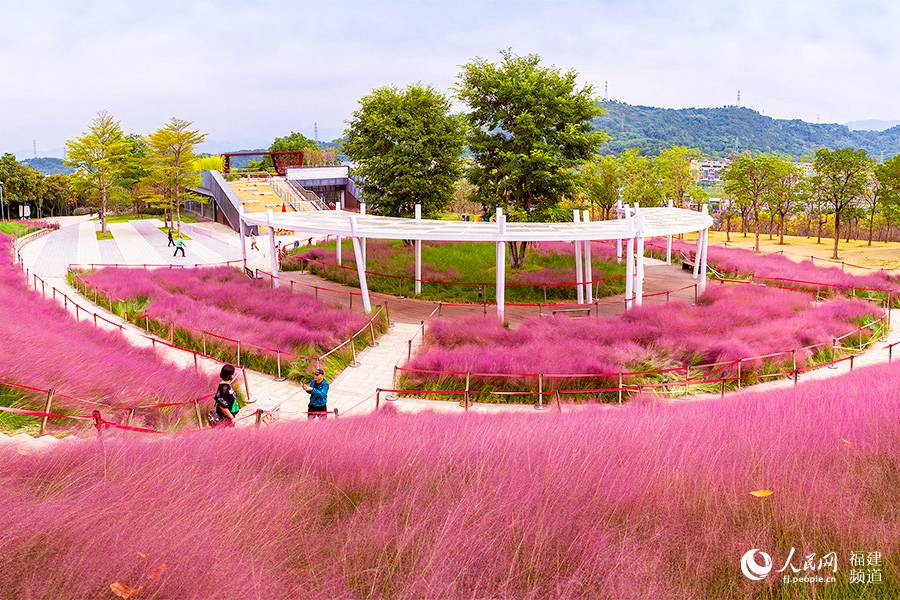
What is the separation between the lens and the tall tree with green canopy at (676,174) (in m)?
47.5

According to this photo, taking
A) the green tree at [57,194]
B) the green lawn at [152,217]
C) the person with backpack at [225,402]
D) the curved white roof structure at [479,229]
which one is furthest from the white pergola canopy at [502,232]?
the green tree at [57,194]

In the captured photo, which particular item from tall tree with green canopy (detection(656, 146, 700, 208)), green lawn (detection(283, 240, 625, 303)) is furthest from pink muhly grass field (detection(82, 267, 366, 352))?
tall tree with green canopy (detection(656, 146, 700, 208))

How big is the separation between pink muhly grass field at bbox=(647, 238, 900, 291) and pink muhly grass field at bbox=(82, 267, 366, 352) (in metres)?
18.3

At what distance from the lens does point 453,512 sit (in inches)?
136

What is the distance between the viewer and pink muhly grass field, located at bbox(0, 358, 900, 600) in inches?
114

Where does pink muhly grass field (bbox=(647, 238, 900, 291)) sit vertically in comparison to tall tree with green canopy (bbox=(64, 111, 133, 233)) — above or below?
below

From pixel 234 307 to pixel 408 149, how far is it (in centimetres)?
1251

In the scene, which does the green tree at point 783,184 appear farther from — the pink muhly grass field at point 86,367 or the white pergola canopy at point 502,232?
the pink muhly grass field at point 86,367

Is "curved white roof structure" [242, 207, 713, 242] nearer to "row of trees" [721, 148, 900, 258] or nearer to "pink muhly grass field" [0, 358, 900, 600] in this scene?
"pink muhly grass field" [0, 358, 900, 600]

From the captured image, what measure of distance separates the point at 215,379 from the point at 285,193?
134 ft

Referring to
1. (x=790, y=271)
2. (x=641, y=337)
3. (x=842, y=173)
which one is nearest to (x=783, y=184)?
(x=842, y=173)

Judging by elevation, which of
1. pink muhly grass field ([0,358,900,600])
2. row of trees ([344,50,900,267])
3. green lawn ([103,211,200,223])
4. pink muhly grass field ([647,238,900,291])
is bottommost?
pink muhly grass field ([0,358,900,600])

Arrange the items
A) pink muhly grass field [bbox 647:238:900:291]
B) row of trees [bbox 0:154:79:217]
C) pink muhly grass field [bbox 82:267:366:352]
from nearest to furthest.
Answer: pink muhly grass field [bbox 82:267:366:352] → pink muhly grass field [bbox 647:238:900:291] → row of trees [bbox 0:154:79:217]

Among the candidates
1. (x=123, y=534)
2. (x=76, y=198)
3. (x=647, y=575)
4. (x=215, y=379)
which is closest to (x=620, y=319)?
→ (x=215, y=379)
